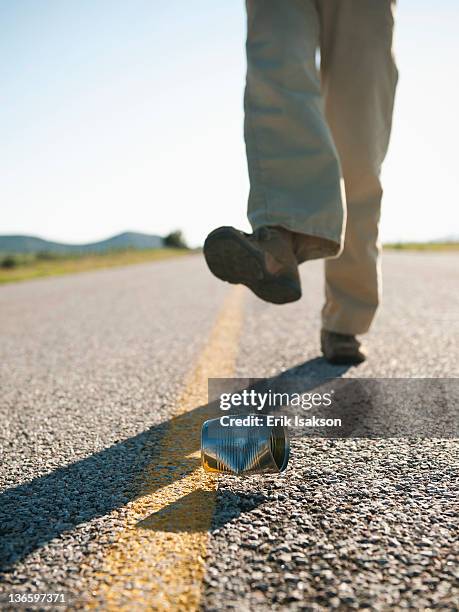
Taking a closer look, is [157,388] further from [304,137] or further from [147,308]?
[147,308]

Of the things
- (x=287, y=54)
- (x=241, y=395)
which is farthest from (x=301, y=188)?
(x=241, y=395)

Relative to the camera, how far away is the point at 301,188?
198 centimetres

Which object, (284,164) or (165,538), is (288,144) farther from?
(165,538)

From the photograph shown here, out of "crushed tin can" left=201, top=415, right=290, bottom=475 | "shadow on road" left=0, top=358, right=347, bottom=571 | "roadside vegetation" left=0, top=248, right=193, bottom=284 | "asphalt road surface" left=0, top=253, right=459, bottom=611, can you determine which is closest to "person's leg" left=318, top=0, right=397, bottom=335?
"asphalt road surface" left=0, top=253, right=459, bottom=611

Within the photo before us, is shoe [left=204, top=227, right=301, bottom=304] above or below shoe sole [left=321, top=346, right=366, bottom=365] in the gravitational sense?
above

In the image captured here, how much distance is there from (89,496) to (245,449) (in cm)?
34

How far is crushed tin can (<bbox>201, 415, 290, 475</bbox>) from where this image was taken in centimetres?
134

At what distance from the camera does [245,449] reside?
1.36 metres

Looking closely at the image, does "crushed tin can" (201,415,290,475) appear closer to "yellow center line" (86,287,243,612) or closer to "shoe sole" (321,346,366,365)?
"yellow center line" (86,287,243,612)

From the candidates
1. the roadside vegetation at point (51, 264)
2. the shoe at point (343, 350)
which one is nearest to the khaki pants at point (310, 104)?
the shoe at point (343, 350)

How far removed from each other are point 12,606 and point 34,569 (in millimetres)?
96

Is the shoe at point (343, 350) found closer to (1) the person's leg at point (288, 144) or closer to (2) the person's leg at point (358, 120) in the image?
(2) the person's leg at point (358, 120)

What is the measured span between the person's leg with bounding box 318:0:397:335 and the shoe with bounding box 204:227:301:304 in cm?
62

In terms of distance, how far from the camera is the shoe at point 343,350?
2652 millimetres
